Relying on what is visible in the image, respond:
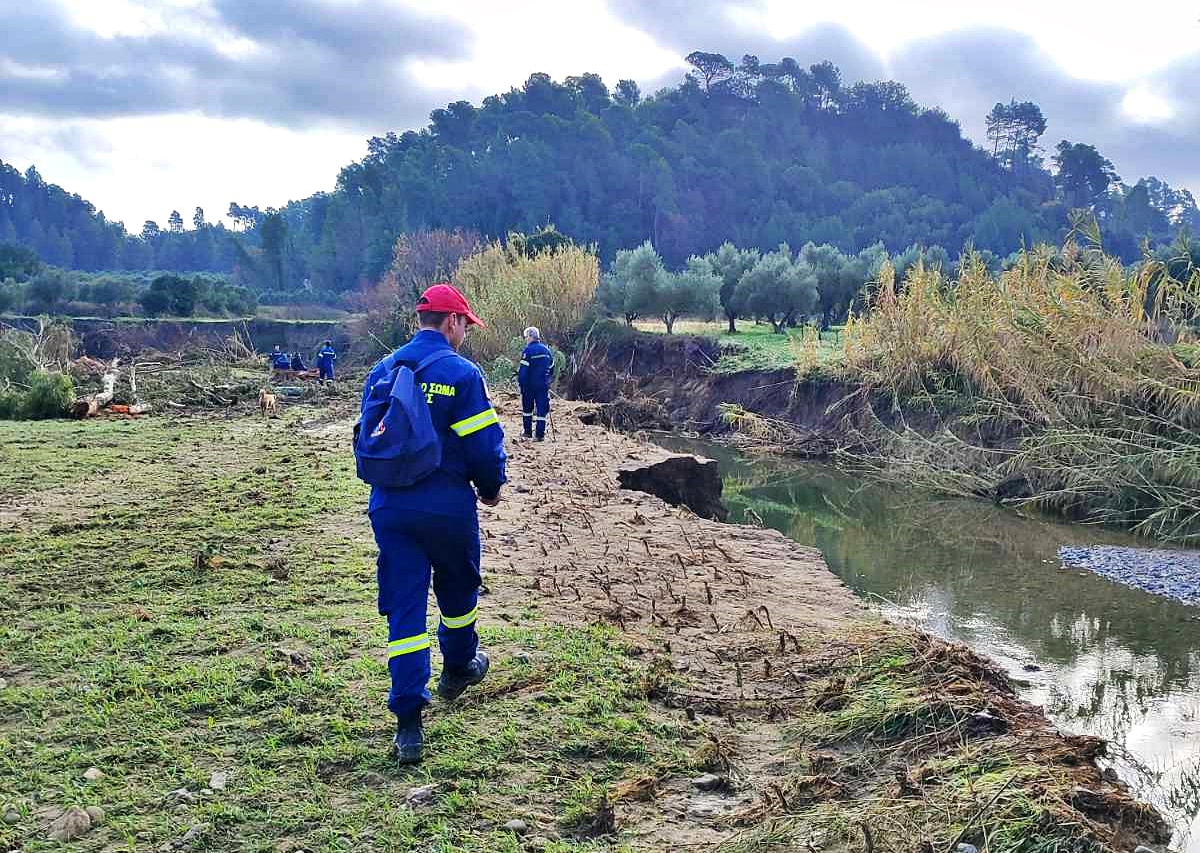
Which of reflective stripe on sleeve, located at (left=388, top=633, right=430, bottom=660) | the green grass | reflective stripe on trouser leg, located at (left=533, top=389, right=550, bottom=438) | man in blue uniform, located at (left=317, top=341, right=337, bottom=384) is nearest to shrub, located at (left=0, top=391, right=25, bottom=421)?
man in blue uniform, located at (left=317, top=341, right=337, bottom=384)

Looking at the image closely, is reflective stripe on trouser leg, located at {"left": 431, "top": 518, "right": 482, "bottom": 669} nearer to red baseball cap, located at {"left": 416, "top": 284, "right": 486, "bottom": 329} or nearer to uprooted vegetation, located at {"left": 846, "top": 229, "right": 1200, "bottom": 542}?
red baseball cap, located at {"left": 416, "top": 284, "right": 486, "bottom": 329}

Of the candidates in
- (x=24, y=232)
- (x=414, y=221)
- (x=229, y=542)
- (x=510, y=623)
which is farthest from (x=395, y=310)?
(x=24, y=232)

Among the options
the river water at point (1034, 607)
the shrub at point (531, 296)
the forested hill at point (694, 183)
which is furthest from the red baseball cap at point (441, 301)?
the forested hill at point (694, 183)

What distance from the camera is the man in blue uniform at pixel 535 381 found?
595 inches

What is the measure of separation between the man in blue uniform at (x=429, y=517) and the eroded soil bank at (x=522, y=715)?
382 mm

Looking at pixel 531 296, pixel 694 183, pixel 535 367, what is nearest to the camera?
pixel 535 367

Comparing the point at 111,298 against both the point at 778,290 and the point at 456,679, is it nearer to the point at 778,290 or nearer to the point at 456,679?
the point at 778,290

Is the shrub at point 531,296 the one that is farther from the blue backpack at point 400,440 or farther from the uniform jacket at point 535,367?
the blue backpack at point 400,440

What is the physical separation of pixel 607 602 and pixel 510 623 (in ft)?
3.22

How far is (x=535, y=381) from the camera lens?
15.3 m

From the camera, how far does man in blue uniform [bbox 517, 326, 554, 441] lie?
1512 cm

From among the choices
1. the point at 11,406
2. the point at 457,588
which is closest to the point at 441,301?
the point at 457,588

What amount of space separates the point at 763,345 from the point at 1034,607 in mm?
17732

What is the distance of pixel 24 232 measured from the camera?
11262 centimetres
